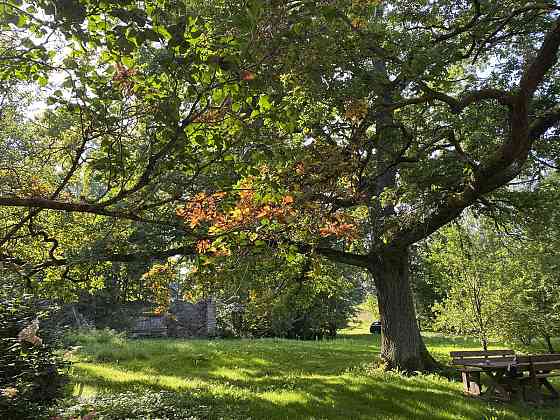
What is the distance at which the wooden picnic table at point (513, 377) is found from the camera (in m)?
9.30

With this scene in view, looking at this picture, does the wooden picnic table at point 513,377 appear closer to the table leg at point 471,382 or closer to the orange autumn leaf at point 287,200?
the table leg at point 471,382

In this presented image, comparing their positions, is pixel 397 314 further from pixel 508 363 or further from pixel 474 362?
pixel 508 363

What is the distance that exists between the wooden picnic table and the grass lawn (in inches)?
19.3

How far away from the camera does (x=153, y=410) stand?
22.1 ft

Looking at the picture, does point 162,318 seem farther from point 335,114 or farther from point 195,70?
point 195,70

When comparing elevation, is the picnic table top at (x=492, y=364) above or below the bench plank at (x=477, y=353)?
below

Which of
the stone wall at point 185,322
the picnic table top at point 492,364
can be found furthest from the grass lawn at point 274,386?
the stone wall at point 185,322

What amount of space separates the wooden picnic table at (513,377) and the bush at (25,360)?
8699 millimetres

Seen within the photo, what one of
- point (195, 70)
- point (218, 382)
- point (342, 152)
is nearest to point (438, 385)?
point (218, 382)

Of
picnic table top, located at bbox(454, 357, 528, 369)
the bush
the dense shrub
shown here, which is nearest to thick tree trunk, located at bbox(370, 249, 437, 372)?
picnic table top, located at bbox(454, 357, 528, 369)

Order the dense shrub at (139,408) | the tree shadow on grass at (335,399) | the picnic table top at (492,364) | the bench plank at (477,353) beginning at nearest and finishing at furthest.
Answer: the dense shrub at (139,408) < the tree shadow on grass at (335,399) < the picnic table top at (492,364) < the bench plank at (477,353)

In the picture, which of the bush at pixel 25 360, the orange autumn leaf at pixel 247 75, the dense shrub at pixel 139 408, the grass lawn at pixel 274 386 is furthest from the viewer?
the grass lawn at pixel 274 386

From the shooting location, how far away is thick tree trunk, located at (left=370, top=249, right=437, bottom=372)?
12.0 meters

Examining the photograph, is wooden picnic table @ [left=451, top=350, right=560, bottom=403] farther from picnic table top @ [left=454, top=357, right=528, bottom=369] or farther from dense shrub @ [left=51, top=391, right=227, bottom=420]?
dense shrub @ [left=51, top=391, right=227, bottom=420]
